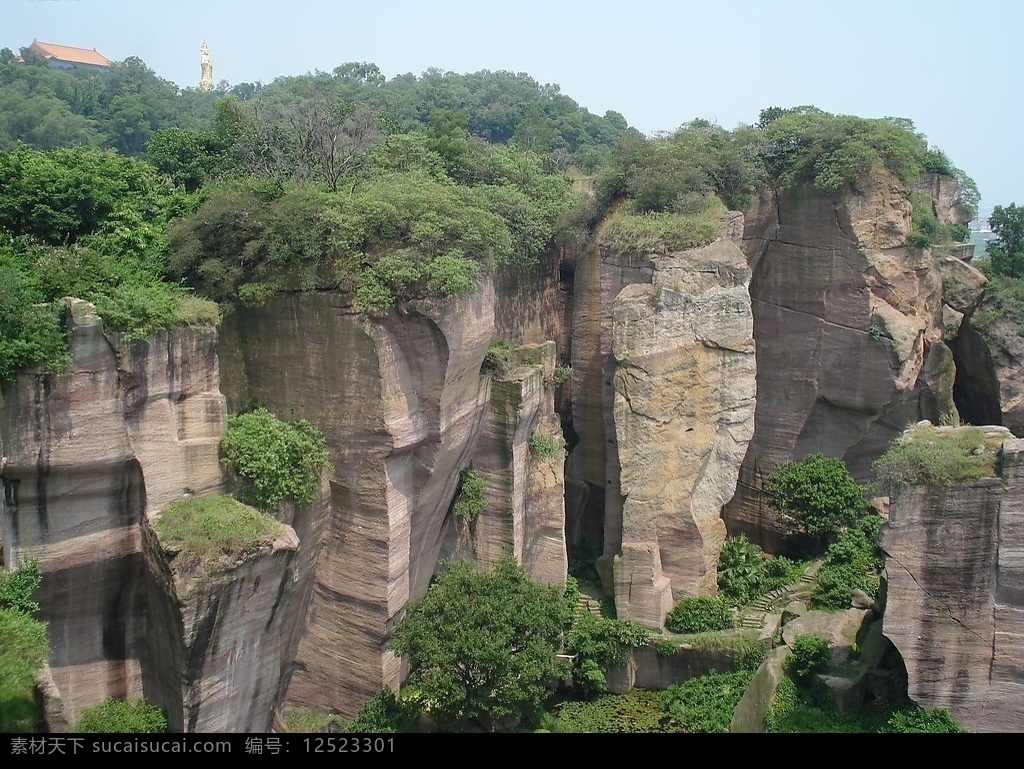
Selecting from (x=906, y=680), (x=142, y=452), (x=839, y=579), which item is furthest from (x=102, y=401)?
(x=839, y=579)

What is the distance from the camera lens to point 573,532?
1981 centimetres

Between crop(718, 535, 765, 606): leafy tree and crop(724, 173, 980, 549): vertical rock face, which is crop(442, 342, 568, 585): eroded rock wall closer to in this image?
crop(718, 535, 765, 606): leafy tree

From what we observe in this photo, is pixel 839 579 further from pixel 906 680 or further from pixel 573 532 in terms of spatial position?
pixel 573 532

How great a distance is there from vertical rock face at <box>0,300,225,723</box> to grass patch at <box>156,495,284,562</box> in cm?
37

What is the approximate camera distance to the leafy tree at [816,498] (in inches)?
754

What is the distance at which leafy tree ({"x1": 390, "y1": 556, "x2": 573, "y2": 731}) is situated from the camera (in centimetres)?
1343

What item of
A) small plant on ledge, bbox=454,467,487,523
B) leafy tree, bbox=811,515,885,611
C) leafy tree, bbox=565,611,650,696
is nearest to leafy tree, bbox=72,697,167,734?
small plant on ledge, bbox=454,467,487,523

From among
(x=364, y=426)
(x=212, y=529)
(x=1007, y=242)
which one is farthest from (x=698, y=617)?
(x=1007, y=242)

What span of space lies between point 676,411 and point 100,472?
34.0 feet

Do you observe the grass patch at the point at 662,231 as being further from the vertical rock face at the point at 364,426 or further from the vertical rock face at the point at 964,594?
the vertical rock face at the point at 964,594

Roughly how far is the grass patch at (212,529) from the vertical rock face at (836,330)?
13.0 m

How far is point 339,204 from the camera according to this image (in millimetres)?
14086

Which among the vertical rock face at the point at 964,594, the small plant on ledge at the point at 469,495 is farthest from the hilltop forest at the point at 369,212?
the vertical rock face at the point at 964,594
